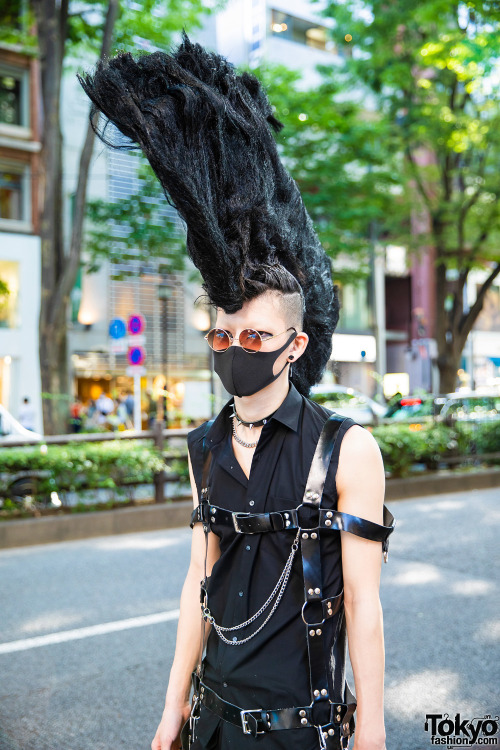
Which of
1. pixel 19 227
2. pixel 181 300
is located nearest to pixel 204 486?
pixel 19 227

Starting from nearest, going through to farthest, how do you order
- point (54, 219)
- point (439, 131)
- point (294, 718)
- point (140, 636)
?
point (294, 718) → point (140, 636) → point (54, 219) → point (439, 131)

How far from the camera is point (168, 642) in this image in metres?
5.13

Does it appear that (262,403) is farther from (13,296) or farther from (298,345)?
(13,296)

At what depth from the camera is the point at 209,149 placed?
182 centimetres

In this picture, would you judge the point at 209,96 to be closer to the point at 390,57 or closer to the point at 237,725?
the point at 237,725

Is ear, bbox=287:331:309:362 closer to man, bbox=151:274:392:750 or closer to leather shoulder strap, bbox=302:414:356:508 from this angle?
man, bbox=151:274:392:750

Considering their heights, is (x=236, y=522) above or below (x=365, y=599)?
above

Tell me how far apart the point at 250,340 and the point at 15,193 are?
82.0 feet

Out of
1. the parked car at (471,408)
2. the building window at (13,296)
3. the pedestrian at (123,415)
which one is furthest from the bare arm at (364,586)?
the building window at (13,296)

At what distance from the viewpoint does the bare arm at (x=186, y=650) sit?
195cm

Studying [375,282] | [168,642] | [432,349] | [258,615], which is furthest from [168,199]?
[432,349]

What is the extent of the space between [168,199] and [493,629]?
14.5 ft

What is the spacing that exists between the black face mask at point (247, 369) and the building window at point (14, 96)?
2538 centimetres

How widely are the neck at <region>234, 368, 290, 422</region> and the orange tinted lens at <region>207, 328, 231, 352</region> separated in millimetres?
137
